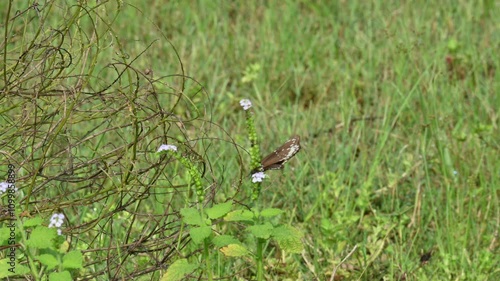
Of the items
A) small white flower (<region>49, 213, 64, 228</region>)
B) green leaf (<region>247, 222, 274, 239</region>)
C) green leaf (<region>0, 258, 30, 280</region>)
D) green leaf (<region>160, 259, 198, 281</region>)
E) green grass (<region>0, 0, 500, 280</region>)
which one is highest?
small white flower (<region>49, 213, 64, 228</region>)

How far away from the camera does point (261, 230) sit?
220 centimetres

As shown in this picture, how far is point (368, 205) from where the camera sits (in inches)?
131

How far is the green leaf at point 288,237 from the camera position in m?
2.24

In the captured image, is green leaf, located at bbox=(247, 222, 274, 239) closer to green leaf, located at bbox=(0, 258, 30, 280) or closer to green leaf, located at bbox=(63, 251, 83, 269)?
green leaf, located at bbox=(63, 251, 83, 269)

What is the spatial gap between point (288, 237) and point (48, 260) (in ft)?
2.12

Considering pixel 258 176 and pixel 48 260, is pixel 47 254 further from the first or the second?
pixel 258 176

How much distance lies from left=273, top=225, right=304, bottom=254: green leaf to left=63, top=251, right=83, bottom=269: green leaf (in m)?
0.50

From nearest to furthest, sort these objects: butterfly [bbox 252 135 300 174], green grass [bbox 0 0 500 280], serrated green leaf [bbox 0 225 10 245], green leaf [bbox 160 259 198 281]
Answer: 1. serrated green leaf [bbox 0 225 10 245]
2. green leaf [bbox 160 259 198 281]
3. butterfly [bbox 252 135 300 174]
4. green grass [bbox 0 0 500 280]

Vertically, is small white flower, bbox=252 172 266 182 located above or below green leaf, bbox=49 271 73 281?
below

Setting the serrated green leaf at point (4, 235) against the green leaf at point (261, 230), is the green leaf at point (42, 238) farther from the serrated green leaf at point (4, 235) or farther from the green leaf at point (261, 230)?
the green leaf at point (261, 230)

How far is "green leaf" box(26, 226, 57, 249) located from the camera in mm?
1967

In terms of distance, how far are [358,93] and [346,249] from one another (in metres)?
1.32

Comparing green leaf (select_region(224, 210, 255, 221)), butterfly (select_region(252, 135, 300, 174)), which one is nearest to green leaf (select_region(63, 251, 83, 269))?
green leaf (select_region(224, 210, 255, 221))

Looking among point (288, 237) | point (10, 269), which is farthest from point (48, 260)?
point (288, 237)
